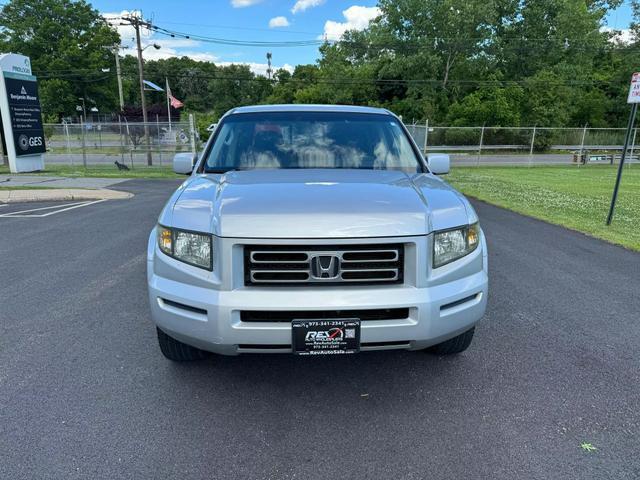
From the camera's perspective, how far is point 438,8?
39.7 m

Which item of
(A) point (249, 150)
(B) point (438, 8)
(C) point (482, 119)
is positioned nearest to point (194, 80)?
(B) point (438, 8)

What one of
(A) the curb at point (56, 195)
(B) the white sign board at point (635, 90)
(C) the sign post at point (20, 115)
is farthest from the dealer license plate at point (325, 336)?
(C) the sign post at point (20, 115)

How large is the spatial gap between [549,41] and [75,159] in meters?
42.6

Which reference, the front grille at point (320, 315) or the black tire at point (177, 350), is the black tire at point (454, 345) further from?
the black tire at point (177, 350)

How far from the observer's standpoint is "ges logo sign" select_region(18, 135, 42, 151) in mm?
17969

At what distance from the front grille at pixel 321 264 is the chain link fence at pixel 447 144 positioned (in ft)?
68.5

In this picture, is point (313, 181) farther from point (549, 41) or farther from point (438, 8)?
point (549, 41)

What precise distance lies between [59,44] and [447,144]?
57890 mm

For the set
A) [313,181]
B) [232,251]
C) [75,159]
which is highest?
[313,181]

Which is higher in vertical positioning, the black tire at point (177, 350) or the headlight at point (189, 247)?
the headlight at point (189, 247)

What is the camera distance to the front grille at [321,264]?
2453mm

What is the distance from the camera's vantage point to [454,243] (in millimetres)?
2697

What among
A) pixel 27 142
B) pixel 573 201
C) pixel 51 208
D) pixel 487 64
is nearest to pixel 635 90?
pixel 573 201

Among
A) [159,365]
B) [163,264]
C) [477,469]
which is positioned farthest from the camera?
[159,365]
